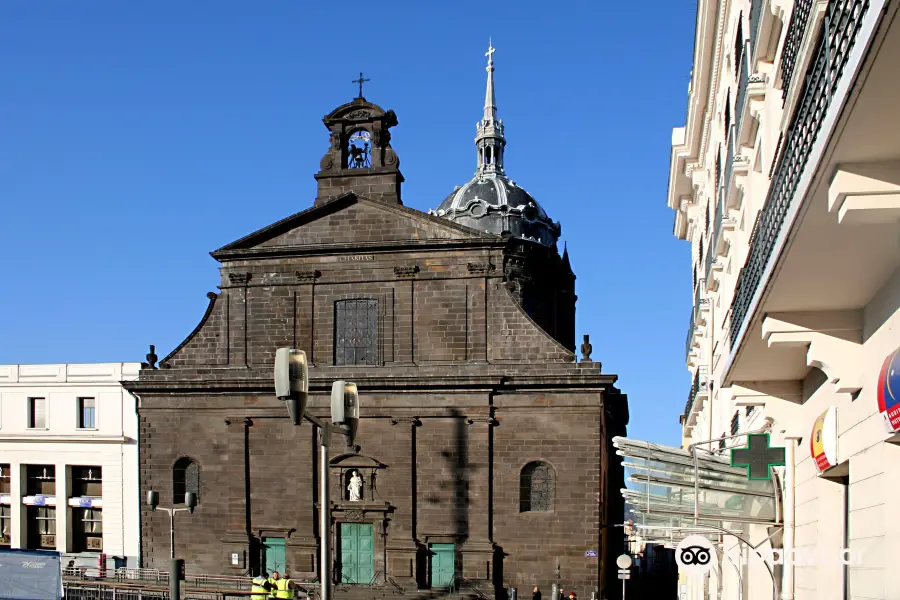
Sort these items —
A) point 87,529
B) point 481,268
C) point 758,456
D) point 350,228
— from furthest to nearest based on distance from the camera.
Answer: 1. point 87,529
2. point 350,228
3. point 481,268
4. point 758,456

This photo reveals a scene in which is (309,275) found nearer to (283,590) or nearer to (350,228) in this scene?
(350,228)

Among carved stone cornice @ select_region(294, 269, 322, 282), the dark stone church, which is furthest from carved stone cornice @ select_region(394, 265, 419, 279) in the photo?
carved stone cornice @ select_region(294, 269, 322, 282)

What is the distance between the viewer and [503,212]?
2068 inches

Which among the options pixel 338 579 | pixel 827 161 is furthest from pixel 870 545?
pixel 338 579

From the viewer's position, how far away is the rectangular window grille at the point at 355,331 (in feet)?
119

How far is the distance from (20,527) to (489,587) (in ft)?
68.9

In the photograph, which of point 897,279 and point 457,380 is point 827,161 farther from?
point 457,380

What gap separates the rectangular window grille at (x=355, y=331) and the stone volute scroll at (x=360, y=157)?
12.6 feet

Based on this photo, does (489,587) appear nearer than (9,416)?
Yes

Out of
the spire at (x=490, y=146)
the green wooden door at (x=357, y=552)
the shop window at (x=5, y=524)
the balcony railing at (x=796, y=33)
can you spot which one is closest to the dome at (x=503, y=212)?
the spire at (x=490, y=146)

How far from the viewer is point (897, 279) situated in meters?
7.18

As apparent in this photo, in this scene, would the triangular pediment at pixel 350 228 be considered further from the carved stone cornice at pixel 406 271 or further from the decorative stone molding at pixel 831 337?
the decorative stone molding at pixel 831 337

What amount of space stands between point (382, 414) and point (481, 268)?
5.94 metres

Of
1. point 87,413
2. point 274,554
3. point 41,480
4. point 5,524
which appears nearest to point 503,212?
point 87,413
